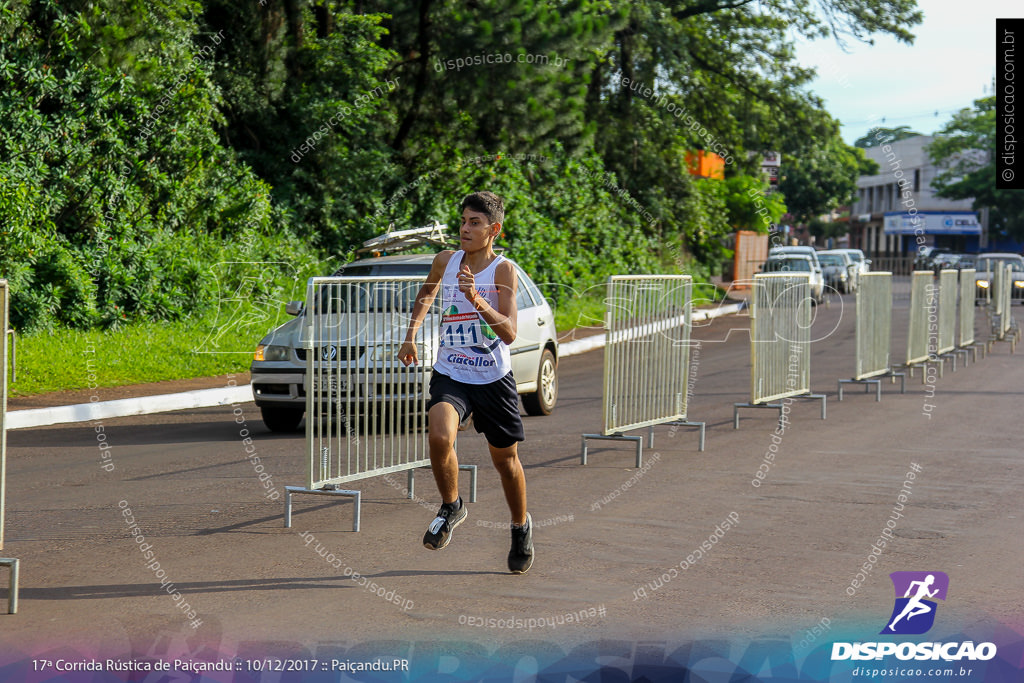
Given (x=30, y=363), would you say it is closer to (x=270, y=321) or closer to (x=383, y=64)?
(x=270, y=321)

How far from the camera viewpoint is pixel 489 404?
6.02m

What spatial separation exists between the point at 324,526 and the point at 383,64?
16.7 meters

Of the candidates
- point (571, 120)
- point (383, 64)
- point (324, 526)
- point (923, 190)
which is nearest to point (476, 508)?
point (324, 526)

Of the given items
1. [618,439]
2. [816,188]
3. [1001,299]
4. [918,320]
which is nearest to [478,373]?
[618,439]

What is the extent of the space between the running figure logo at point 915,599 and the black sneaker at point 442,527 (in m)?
2.08

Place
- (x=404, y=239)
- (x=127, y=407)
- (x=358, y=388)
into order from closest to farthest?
(x=358, y=388) → (x=127, y=407) → (x=404, y=239)

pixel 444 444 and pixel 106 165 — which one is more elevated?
pixel 106 165

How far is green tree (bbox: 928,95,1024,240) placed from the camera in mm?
75000

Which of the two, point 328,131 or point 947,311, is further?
point 328,131

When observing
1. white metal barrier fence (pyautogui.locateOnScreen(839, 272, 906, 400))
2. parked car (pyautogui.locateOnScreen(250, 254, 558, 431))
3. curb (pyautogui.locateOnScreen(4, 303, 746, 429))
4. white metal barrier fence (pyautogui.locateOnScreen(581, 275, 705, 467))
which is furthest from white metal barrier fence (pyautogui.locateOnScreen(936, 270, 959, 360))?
curb (pyautogui.locateOnScreen(4, 303, 746, 429))

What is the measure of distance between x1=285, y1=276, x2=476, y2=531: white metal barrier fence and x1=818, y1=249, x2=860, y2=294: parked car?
125ft

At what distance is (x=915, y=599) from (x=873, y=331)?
1017 centimetres

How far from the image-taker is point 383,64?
2272 centimetres

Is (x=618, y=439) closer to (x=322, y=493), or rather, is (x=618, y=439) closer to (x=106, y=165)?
(x=322, y=493)
